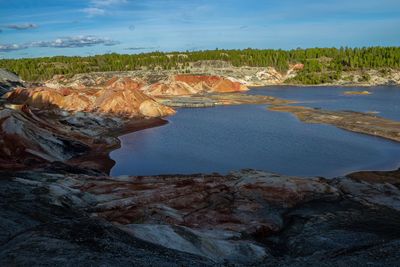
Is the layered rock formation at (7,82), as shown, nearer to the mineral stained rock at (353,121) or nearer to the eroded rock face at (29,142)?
the eroded rock face at (29,142)

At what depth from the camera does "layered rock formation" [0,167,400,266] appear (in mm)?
16641

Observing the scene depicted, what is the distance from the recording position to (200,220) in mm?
26141

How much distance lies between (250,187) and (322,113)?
160 ft

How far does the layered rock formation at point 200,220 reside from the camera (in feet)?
54.6

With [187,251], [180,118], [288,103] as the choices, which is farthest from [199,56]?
[187,251]

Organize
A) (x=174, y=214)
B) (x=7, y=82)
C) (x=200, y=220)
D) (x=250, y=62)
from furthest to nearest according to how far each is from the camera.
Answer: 1. (x=250, y=62)
2. (x=7, y=82)
3. (x=174, y=214)
4. (x=200, y=220)

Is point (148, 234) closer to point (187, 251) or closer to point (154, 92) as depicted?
point (187, 251)

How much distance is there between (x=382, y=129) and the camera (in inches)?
2293

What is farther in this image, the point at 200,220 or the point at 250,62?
the point at 250,62

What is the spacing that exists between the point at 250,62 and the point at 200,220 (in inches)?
6238

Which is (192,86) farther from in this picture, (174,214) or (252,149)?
(174,214)

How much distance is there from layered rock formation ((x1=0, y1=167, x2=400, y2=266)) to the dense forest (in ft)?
428

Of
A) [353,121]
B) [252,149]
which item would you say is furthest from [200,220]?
[353,121]

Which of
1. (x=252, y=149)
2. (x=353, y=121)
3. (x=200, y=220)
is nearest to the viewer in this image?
(x=200, y=220)
